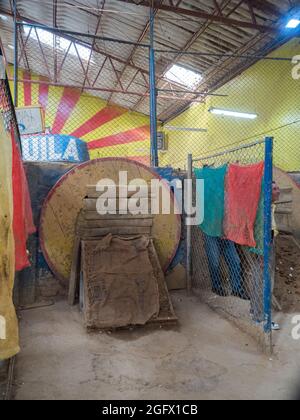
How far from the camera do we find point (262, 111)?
9578 millimetres

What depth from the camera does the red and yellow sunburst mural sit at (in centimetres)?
1438

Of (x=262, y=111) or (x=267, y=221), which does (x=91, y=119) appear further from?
(x=267, y=221)

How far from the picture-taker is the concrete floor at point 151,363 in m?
2.37

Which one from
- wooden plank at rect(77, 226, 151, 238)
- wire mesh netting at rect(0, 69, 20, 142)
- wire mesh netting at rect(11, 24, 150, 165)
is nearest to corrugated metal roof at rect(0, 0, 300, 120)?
wire mesh netting at rect(11, 24, 150, 165)

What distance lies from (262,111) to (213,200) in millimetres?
6574

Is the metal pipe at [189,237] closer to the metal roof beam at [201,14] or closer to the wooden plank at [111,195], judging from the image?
the wooden plank at [111,195]

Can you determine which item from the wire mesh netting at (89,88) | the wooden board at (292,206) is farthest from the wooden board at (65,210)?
the wire mesh netting at (89,88)

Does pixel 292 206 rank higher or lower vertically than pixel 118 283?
higher

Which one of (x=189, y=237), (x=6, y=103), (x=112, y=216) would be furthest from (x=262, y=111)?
(x=6, y=103)

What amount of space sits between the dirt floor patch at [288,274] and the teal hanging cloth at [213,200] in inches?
50.2

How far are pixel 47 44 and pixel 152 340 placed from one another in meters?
12.1

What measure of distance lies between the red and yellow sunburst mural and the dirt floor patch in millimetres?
9829
